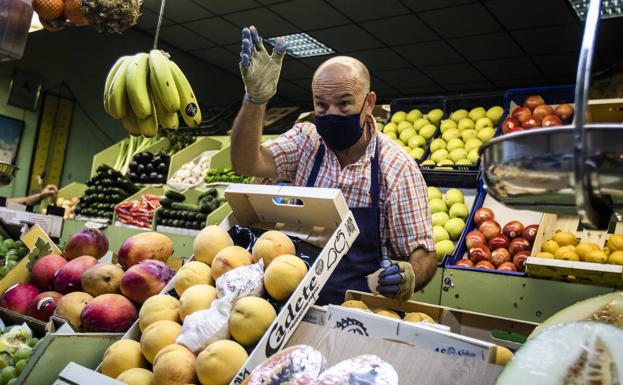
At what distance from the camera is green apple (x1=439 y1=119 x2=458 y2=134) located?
13.8 feet

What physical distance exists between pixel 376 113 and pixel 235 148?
3.08 metres

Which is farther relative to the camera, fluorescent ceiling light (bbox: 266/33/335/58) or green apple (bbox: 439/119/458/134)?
fluorescent ceiling light (bbox: 266/33/335/58)

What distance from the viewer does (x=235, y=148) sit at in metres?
2.08

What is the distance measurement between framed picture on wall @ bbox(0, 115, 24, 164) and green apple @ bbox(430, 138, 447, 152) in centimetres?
540

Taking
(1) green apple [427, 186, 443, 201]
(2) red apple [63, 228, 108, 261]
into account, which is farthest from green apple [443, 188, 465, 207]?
(2) red apple [63, 228, 108, 261]

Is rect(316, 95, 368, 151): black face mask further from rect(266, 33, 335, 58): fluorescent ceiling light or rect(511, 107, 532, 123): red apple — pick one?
rect(266, 33, 335, 58): fluorescent ceiling light

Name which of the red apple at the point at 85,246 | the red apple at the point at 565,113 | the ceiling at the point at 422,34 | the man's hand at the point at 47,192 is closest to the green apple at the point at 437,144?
the red apple at the point at 565,113

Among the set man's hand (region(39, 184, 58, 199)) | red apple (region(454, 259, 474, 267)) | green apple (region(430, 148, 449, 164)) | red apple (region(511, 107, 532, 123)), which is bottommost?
man's hand (region(39, 184, 58, 199))

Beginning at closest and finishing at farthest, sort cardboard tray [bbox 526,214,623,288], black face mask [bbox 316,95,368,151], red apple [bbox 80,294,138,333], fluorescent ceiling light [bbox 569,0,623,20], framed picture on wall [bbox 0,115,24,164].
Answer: red apple [bbox 80,294,138,333]
black face mask [bbox 316,95,368,151]
cardboard tray [bbox 526,214,623,288]
fluorescent ceiling light [bbox 569,0,623,20]
framed picture on wall [bbox 0,115,24,164]

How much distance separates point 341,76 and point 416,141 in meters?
2.36

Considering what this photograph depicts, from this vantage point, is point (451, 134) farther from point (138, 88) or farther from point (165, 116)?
point (138, 88)

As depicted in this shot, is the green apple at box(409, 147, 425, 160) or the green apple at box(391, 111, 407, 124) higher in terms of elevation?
the green apple at box(391, 111, 407, 124)

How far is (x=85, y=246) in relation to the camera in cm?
193

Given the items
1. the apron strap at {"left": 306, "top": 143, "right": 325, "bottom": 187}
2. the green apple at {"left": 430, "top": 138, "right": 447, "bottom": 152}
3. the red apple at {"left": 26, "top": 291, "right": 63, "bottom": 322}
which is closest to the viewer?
the red apple at {"left": 26, "top": 291, "right": 63, "bottom": 322}
